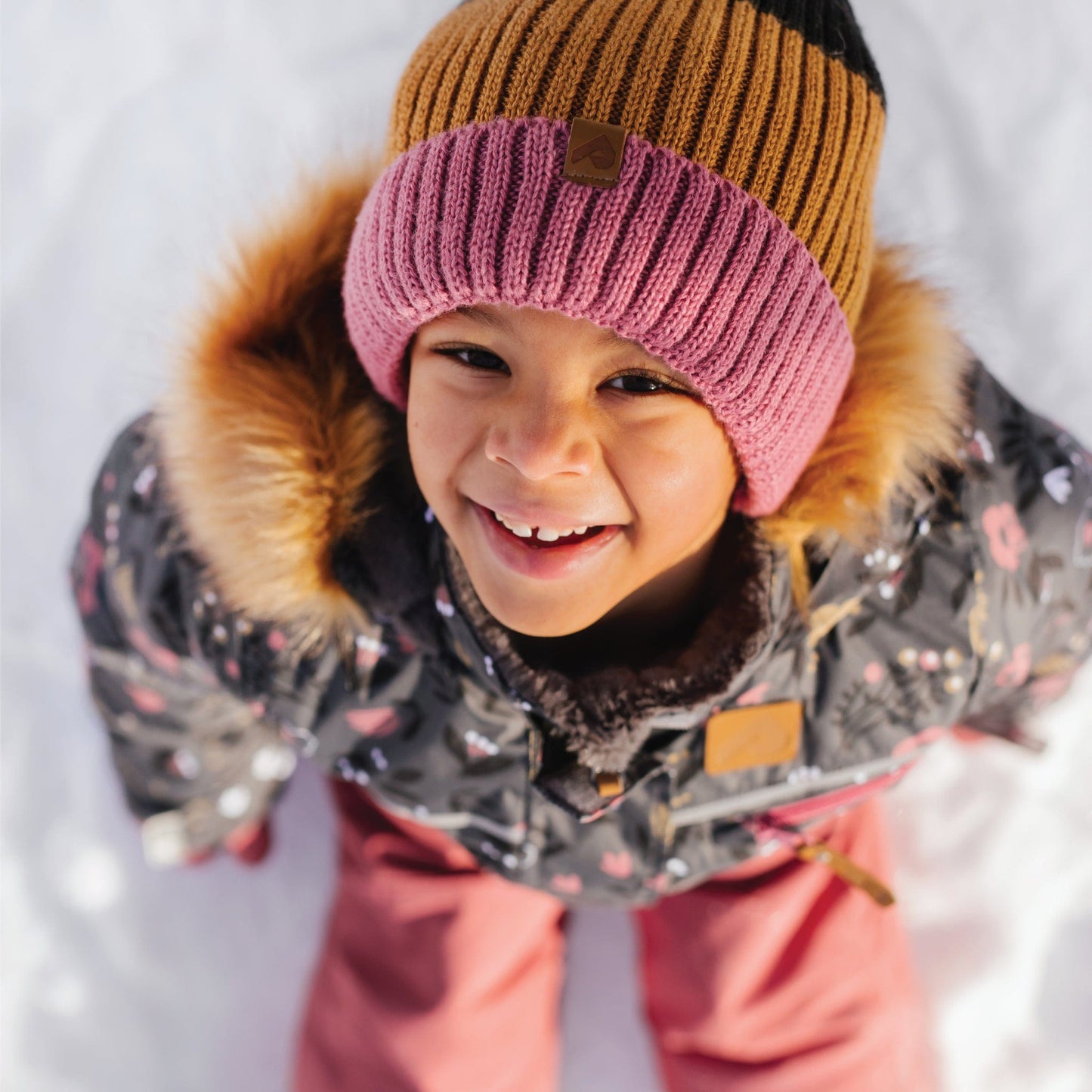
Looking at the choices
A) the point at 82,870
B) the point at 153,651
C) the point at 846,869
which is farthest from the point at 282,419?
the point at 82,870

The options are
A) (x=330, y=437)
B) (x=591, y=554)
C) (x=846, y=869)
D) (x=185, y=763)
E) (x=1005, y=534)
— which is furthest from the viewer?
(x=185, y=763)

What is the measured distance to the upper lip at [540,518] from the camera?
31.2 inches

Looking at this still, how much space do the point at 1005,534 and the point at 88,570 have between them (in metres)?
0.97

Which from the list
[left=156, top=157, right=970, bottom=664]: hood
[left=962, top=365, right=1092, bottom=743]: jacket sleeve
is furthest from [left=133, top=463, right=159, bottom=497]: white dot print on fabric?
[left=962, top=365, right=1092, bottom=743]: jacket sleeve

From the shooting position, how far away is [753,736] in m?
1.06

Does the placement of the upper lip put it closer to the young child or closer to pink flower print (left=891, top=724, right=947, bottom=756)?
the young child

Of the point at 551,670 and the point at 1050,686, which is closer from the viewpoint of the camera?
the point at 551,670

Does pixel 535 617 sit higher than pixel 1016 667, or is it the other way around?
pixel 535 617

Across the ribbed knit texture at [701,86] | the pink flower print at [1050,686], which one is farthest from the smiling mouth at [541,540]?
the pink flower print at [1050,686]

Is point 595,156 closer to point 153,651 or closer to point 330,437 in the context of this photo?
point 330,437

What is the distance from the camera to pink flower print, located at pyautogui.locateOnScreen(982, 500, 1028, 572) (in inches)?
41.2

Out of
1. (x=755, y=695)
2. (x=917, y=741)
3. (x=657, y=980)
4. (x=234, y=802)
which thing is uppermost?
(x=755, y=695)

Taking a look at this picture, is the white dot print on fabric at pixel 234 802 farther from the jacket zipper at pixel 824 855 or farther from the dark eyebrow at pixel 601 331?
the dark eyebrow at pixel 601 331

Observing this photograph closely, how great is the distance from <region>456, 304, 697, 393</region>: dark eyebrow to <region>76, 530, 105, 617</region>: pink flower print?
60cm
